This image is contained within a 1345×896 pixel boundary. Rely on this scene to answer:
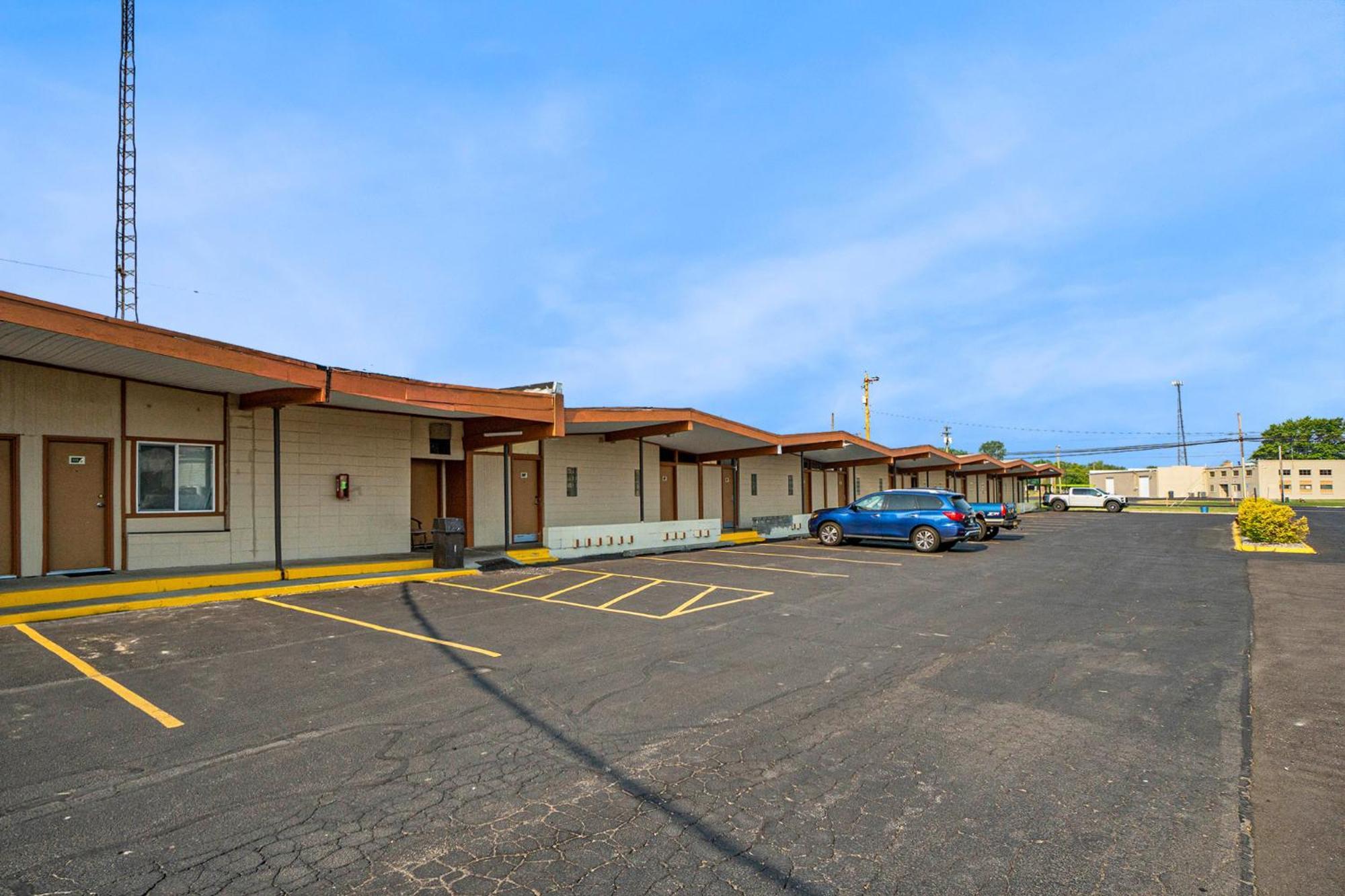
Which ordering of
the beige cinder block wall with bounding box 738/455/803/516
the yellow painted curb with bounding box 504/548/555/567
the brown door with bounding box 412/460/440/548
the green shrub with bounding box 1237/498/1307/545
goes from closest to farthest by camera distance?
the yellow painted curb with bounding box 504/548/555/567
the brown door with bounding box 412/460/440/548
the green shrub with bounding box 1237/498/1307/545
the beige cinder block wall with bounding box 738/455/803/516

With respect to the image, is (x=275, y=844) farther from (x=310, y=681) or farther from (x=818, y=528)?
(x=818, y=528)

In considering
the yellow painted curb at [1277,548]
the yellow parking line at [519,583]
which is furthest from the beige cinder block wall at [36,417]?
the yellow painted curb at [1277,548]

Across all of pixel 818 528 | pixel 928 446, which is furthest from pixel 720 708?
pixel 928 446

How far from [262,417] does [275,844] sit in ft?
39.2

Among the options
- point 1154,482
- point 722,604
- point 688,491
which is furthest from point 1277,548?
point 1154,482

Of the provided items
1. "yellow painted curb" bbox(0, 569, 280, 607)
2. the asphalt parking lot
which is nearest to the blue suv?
the asphalt parking lot

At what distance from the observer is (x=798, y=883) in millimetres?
3209

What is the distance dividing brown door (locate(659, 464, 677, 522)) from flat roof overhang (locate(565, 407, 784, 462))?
78 cm

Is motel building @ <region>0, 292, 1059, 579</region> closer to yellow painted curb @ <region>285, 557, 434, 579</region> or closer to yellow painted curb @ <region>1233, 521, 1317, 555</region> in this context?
yellow painted curb @ <region>285, 557, 434, 579</region>

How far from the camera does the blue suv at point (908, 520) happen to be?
19156mm

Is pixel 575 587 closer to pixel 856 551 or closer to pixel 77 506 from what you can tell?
pixel 77 506

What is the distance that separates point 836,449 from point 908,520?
742 cm

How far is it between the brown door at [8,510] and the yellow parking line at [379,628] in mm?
3618

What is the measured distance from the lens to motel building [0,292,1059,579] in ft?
35.2
